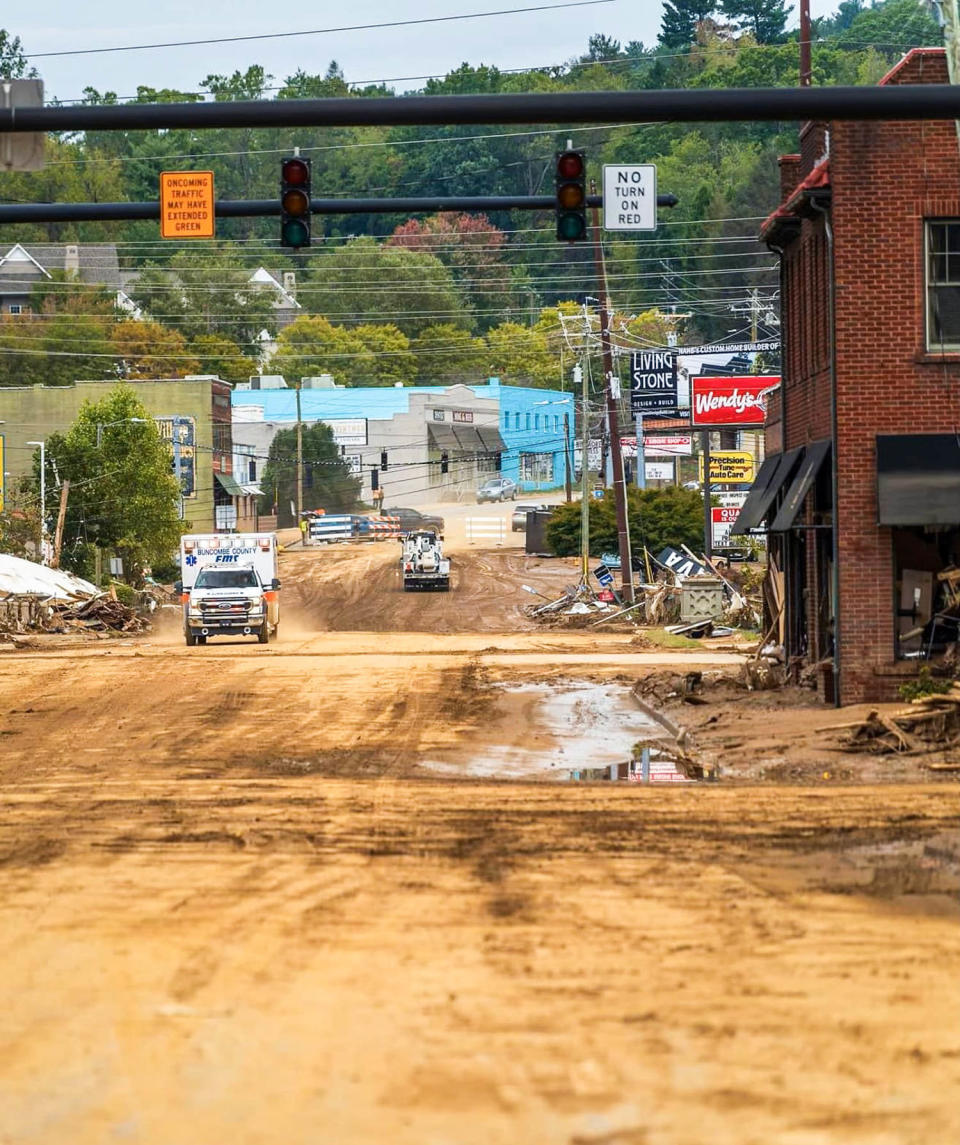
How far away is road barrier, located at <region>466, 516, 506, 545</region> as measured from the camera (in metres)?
101

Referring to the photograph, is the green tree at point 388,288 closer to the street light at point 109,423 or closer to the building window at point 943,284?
the street light at point 109,423

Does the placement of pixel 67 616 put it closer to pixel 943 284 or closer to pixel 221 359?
pixel 943 284

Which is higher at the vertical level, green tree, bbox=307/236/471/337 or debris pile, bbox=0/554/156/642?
green tree, bbox=307/236/471/337

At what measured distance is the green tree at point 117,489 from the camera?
78.1 m

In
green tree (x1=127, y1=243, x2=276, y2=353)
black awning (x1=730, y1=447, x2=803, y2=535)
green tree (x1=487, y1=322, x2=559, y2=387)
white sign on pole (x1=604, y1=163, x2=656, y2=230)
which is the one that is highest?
green tree (x1=127, y1=243, x2=276, y2=353)

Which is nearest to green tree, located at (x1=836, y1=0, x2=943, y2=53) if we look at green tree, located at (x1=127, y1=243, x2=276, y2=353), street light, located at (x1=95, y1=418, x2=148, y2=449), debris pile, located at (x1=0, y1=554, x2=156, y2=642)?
green tree, located at (x1=127, y1=243, x2=276, y2=353)

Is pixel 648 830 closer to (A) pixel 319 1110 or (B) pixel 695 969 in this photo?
(B) pixel 695 969

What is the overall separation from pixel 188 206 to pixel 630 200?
6260 millimetres

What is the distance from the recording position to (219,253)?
16912 cm

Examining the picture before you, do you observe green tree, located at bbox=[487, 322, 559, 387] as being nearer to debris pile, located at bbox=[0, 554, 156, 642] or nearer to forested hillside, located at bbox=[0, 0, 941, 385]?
forested hillside, located at bbox=[0, 0, 941, 385]

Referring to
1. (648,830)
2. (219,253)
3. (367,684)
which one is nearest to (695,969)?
(648,830)

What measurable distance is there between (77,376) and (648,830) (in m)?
131

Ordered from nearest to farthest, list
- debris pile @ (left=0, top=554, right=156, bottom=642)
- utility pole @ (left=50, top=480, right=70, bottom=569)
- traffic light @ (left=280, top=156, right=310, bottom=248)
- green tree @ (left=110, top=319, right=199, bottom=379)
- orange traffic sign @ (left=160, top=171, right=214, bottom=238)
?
traffic light @ (left=280, top=156, right=310, bottom=248)
orange traffic sign @ (left=160, top=171, right=214, bottom=238)
debris pile @ (left=0, top=554, right=156, bottom=642)
utility pole @ (left=50, top=480, right=70, bottom=569)
green tree @ (left=110, top=319, right=199, bottom=379)

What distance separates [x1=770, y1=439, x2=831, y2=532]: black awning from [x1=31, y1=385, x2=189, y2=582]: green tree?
174ft
